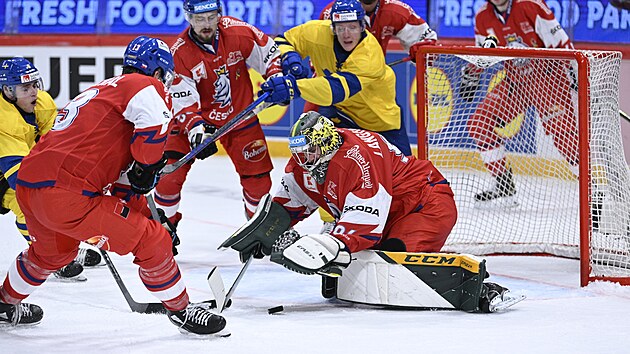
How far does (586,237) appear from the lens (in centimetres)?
419

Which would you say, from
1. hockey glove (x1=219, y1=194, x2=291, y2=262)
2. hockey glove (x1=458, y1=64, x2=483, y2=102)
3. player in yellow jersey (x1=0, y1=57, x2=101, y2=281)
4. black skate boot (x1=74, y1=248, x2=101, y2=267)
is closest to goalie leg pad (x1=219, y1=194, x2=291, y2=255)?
hockey glove (x1=219, y1=194, x2=291, y2=262)

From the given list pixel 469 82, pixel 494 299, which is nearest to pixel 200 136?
pixel 494 299

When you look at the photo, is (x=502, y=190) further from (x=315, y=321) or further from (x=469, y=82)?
(x=315, y=321)

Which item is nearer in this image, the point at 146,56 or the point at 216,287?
the point at 146,56

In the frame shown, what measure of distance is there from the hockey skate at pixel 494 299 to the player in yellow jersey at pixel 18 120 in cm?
166

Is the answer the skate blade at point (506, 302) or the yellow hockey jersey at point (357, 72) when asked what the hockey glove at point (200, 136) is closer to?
the yellow hockey jersey at point (357, 72)

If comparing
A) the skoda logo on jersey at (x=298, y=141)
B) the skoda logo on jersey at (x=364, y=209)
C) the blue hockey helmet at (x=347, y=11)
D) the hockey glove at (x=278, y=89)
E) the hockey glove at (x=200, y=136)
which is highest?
the blue hockey helmet at (x=347, y=11)

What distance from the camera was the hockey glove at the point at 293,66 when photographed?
4.80m

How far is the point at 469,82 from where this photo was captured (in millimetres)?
5586

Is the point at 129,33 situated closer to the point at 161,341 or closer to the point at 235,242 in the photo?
the point at 235,242

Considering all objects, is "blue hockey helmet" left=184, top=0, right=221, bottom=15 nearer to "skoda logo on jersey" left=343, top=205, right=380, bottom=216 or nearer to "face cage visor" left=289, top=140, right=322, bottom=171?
"face cage visor" left=289, top=140, right=322, bottom=171

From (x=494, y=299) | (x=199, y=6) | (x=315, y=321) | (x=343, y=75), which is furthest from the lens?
(x=343, y=75)

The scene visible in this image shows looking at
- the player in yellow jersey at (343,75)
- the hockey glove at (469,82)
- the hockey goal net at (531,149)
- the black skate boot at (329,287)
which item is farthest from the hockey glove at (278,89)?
the hockey glove at (469,82)

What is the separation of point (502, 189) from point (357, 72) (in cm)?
127
